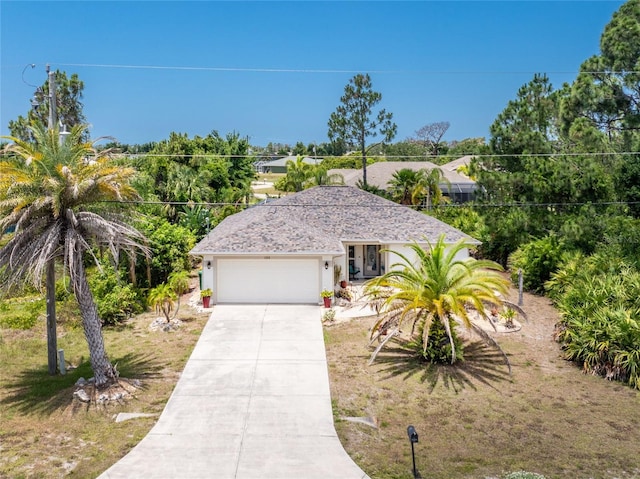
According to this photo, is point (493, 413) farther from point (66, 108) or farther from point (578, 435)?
point (66, 108)

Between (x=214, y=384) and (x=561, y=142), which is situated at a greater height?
(x=561, y=142)

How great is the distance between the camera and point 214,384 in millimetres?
14445

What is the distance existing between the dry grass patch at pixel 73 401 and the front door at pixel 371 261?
31.1ft

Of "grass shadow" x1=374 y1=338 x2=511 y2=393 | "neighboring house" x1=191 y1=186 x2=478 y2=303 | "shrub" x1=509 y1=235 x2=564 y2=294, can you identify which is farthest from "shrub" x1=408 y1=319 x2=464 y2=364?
"shrub" x1=509 y1=235 x2=564 y2=294

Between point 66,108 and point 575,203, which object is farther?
point 66,108

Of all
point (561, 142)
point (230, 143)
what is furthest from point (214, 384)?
point (230, 143)

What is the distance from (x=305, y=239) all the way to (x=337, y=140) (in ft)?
83.1

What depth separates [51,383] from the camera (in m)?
14.2

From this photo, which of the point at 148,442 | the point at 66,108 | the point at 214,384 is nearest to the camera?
the point at 148,442

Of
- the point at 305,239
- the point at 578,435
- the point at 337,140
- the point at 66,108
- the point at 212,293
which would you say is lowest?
the point at 578,435

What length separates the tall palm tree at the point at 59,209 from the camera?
1246 centimetres

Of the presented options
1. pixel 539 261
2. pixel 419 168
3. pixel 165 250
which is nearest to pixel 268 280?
pixel 165 250

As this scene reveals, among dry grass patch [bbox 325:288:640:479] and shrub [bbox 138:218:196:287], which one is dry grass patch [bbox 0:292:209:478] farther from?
dry grass patch [bbox 325:288:640:479]

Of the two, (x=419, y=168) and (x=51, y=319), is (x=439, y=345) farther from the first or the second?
(x=419, y=168)
